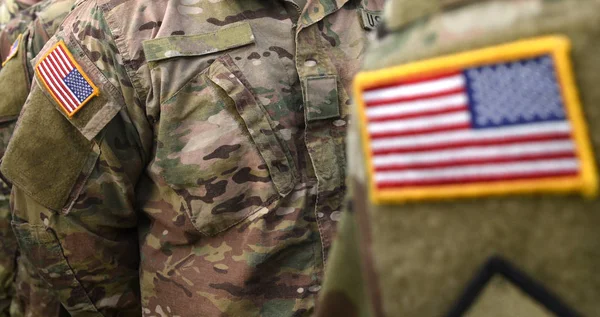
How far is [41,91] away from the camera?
3.98ft

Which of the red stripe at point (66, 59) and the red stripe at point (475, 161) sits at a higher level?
the red stripe at point (475, 161)

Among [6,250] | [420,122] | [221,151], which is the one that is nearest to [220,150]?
[221,151]

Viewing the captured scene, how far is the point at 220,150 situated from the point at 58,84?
387 mm

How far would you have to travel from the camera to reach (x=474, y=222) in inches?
18.4

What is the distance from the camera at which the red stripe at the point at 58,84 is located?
3.88 ft

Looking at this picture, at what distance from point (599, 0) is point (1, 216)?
168cm

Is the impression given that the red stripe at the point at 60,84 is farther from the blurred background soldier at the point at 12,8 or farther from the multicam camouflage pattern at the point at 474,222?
the blurred background soldier at the point at 12,8

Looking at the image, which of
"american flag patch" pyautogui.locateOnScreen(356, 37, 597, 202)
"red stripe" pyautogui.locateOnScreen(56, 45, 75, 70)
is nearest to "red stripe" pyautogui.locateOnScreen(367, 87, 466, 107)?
"american flag patch" pyautogui.locateOnScreen(356, 37, 597, 202)

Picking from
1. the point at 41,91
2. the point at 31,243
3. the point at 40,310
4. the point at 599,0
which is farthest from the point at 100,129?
the point at 599,0

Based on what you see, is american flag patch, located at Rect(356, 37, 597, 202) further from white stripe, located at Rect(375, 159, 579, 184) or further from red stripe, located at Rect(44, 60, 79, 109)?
red stripe, located at Rect(44, 60, 79, 109)

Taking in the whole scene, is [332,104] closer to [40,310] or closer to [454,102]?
[454,102]

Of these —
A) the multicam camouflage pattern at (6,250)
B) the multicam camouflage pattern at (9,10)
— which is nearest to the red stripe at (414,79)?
the multicam camouflage pattern at (6,250)

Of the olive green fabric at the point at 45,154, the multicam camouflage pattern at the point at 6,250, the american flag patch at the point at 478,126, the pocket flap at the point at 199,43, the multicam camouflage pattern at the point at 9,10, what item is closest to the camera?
the american flag patch at the point at 478,126

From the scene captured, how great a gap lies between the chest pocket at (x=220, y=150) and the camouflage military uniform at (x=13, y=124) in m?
0.57
